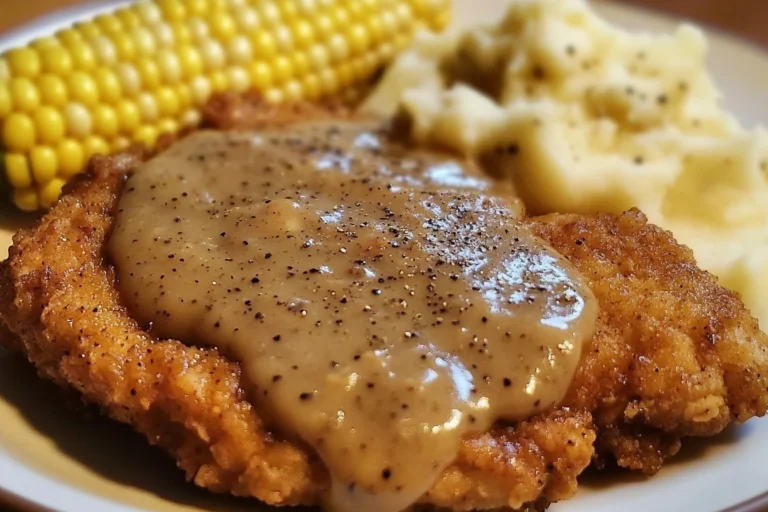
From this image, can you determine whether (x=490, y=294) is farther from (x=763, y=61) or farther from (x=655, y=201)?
(x=763, y=61)

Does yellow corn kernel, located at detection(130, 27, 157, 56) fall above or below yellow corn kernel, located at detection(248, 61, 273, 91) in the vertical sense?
above

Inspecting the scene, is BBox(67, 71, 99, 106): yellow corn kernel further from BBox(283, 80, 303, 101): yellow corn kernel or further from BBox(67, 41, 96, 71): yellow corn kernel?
BBox(283, 80, 303, 101): yellow corn kernel

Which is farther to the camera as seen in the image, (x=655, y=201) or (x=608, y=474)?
(x=655, y=201)

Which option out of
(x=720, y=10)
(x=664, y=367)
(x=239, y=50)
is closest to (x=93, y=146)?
(x=239, y=50)

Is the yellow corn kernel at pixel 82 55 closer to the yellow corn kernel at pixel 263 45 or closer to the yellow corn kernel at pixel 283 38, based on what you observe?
the yellow corn kernel at pixel 263 45

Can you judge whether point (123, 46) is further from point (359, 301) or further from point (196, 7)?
point (359, 301)

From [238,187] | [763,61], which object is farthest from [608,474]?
[763,61]

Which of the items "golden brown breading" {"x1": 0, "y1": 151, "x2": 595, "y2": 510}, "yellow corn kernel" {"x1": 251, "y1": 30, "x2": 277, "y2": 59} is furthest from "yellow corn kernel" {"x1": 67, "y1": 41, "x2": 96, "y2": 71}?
"golden brown breading" {"x1": 0, "y1": 151, "x2": 595, "y2": 510}
